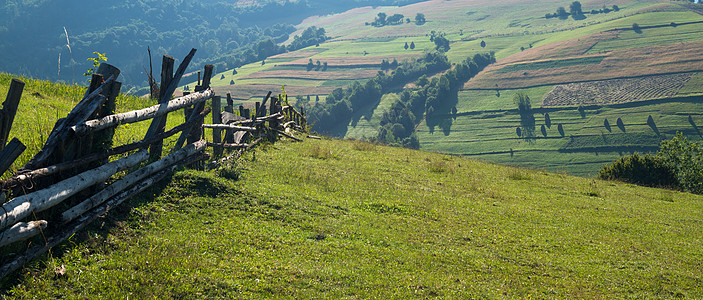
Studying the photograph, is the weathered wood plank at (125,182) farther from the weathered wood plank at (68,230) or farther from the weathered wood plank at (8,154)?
the weathered wood plank at (8,154)

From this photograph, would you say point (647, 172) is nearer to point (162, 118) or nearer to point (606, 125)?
point (162, 118)

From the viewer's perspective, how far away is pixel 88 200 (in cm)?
657

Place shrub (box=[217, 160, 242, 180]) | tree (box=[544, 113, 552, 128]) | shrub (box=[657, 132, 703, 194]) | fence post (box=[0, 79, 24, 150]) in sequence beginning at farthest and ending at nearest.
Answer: tree (box=[544, 113, 552, 128])
shrub (box=[657, 132, 703, 194])
shrub (box=[217, 160, 242, 180])
fence post (box=[0, 79, 24, 150])

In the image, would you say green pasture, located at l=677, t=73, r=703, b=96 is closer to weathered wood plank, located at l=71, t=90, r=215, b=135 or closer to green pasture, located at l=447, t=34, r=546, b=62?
green pasture, located at l=447, t=34, r=546, b=62

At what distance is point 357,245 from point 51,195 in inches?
201

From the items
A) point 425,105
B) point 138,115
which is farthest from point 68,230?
point 425,105

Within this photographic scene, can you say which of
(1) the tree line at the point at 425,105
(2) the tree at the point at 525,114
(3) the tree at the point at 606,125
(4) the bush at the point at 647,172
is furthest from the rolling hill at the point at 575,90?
(4) the bush at the point at 647,172

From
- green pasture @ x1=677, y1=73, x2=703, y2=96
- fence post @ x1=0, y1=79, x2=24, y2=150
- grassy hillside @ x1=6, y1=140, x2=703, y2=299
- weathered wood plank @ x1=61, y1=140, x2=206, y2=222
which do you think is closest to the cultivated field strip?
green pasture @ x1=677, y1=73, x2=703, y2=96

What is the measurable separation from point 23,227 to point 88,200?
114cm

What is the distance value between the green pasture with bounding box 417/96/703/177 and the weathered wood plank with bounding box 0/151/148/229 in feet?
280

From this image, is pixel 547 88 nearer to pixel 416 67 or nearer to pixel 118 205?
pixel 416 67

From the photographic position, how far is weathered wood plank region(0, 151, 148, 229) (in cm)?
527

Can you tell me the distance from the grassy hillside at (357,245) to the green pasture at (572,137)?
77907 millimetres

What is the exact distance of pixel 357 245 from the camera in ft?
29.1
